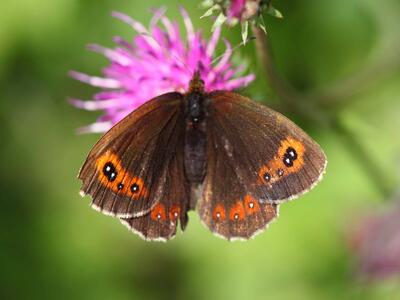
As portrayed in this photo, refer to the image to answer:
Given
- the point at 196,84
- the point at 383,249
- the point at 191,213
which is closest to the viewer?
the point at 196,84

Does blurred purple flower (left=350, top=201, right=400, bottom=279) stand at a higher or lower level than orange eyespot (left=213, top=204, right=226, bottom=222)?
higher

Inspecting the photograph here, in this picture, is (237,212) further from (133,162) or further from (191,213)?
(191,213)

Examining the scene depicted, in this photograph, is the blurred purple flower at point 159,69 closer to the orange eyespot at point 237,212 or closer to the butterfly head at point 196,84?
the butterfly head at point 196,84

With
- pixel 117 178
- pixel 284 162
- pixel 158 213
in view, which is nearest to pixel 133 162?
pixel 117 178

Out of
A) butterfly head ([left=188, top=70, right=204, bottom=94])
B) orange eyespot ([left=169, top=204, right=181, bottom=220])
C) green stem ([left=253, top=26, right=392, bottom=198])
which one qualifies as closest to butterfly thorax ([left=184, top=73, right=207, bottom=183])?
butterfly head ([left=188, top=70, right=204, bottom=94])

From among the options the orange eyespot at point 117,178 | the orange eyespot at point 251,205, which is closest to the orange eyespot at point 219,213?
the orange eyespot at point 251,205

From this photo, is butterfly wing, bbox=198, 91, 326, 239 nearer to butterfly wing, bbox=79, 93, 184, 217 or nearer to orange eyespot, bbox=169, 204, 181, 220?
orange eyespot, bbox=169, 204, 181, 220
